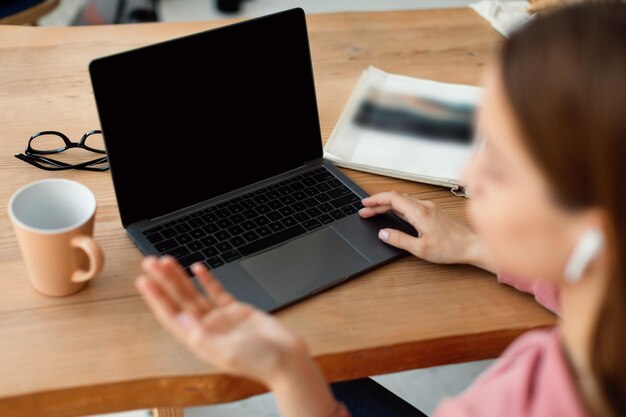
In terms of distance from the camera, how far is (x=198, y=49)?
3.14ft

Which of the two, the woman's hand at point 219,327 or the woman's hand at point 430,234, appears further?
the woman's hand at point 430,234

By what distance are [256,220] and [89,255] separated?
229 mm

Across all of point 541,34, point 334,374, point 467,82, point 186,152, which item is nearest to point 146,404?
point 334,374

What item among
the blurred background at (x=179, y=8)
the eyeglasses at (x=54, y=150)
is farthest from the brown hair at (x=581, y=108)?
the blurred background at (x=179, y=8)

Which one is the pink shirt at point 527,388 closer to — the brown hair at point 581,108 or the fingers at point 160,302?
the brown hair at point 581,108

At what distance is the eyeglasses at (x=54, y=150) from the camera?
41.8 inches

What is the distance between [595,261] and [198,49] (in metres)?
0.56

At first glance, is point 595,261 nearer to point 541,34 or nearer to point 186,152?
point 541,34

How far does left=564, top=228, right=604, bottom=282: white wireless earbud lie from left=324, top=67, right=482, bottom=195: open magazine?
0.48 m

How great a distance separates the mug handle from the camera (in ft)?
2.74

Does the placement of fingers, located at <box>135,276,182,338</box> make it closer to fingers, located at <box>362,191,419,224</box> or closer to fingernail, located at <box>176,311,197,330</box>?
fingernail, located at <box>176,311,197,330</box>

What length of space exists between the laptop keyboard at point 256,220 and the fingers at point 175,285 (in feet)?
0.67

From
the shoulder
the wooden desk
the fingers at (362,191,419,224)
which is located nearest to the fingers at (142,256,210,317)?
the wooden desk

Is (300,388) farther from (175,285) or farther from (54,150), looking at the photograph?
(54,150)
